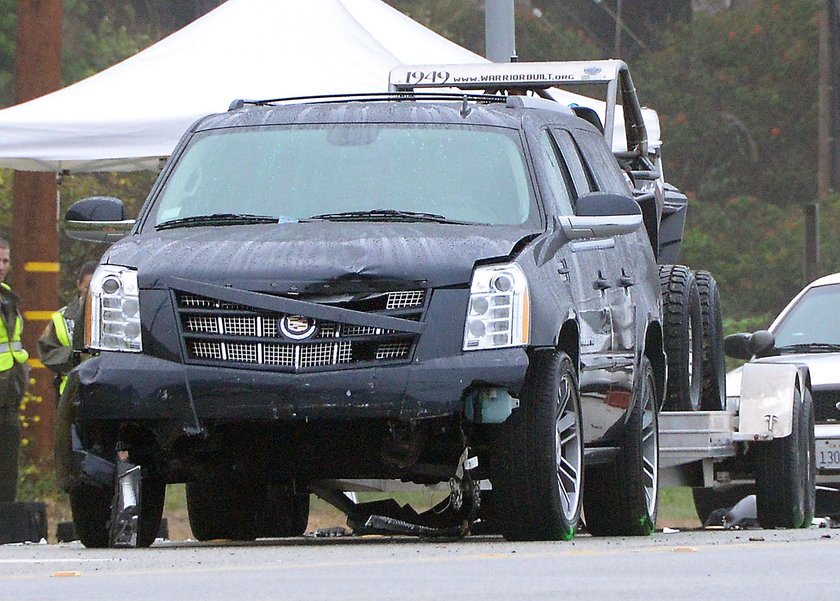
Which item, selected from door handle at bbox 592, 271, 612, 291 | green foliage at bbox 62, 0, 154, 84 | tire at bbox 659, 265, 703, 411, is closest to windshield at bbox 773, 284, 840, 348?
tire at bbox 659, 265, 703, 411

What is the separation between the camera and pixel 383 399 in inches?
338

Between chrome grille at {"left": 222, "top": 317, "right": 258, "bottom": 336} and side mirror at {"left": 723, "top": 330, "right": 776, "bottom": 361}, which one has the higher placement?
side mirror at {"left": 723, "top": 330, "right": 776, "bottom": 361}

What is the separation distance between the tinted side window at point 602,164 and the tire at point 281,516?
2.08 meters

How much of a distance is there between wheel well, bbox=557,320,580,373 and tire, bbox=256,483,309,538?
1956 mm

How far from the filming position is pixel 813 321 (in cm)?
1544

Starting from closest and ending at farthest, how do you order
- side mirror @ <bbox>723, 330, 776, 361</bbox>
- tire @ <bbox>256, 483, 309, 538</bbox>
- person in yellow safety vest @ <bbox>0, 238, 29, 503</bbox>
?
tire @ <bbox>256, 483, 309, 538</bbox> < person in yellow safety vest @ <bbox>0, 238, 29, 503</bbox> < side mirror @ <bbox>723, 330, 776, 361</bbox>

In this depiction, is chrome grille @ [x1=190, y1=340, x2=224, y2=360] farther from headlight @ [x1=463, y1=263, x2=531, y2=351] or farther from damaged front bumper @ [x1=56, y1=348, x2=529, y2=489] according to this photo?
headlight @ [x1=463, y1=263, x2=531, y2=351]

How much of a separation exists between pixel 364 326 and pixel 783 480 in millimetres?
4431

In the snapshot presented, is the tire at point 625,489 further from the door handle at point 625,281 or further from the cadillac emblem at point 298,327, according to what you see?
the cadillac emblem at point 298,327

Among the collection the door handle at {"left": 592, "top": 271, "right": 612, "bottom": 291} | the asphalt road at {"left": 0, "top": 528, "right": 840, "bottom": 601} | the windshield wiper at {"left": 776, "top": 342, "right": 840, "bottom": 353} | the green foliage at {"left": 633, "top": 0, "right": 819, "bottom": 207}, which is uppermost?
the green foliage at {"left": 633, "top": 0, "right": 819, "bottom": 207}

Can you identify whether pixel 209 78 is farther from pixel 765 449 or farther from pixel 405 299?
pixel 405 299

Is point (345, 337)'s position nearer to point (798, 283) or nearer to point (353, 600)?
point (353, 600)

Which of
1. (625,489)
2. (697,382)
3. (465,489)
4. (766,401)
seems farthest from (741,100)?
(465,489)

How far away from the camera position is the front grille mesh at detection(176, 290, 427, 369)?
8.68 metres
